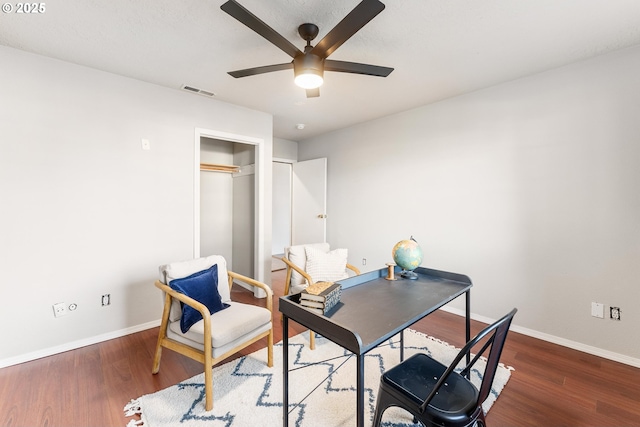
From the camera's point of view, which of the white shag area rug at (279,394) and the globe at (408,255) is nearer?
the white shag area rug at (279,394)

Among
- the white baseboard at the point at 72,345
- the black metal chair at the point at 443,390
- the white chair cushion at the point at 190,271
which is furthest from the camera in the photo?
the white baseboard at the point at 72,345

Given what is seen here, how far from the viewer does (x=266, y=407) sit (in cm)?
171

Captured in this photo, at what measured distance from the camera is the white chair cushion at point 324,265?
2703 mm

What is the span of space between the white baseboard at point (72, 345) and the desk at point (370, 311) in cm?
210

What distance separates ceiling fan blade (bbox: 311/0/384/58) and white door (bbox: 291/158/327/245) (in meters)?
2.93

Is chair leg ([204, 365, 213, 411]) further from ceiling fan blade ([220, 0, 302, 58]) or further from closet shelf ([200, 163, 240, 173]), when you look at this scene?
closet shelf ([200, 163, 240, 173])

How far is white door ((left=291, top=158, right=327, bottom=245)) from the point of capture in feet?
15.5

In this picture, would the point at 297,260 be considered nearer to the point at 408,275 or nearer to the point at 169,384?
the point at 408,275

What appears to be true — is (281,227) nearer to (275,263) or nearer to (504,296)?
(275,263)

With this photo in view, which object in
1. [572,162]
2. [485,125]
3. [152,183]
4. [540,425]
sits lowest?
[540,425]

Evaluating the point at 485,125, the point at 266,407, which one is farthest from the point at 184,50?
the point at 485,125

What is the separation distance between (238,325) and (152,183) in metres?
1.86

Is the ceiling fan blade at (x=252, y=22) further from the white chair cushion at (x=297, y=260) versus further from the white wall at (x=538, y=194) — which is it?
the white wall at (x=538, y=194)

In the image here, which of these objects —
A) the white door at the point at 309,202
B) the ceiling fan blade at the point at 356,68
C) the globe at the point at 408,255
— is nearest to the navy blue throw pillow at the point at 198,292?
the globe at the point at 408,255
